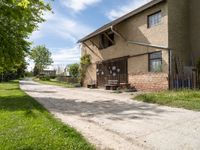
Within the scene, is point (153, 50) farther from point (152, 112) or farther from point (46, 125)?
point (46, 125)

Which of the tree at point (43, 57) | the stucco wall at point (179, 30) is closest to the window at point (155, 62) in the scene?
the stucco wall at point (179, 30)

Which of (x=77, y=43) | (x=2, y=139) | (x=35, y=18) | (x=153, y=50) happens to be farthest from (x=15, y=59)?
(x=77, y=43)

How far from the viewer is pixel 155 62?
18.8 m

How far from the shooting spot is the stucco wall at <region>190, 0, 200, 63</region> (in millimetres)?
18084

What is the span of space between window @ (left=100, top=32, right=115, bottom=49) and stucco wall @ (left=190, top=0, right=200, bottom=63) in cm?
803

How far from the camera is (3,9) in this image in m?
6.26

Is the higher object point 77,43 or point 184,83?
point 77,43

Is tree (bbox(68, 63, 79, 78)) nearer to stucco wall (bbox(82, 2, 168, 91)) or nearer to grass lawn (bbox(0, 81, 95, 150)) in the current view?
stucco wall (bbox(82, 2, 168, 91))

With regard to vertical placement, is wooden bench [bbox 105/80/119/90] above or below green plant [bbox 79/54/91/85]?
below

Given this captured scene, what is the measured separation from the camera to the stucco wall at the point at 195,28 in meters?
18.1

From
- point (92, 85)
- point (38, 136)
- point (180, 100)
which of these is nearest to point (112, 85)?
point (92, 85)

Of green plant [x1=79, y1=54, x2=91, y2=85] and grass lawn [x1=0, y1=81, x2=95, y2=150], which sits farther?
green plant [x1=79, y1=54, x2=91, y2=85]

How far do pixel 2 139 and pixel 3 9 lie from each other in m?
3.04

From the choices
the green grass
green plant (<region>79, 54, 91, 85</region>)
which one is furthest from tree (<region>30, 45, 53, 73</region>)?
the green grass
